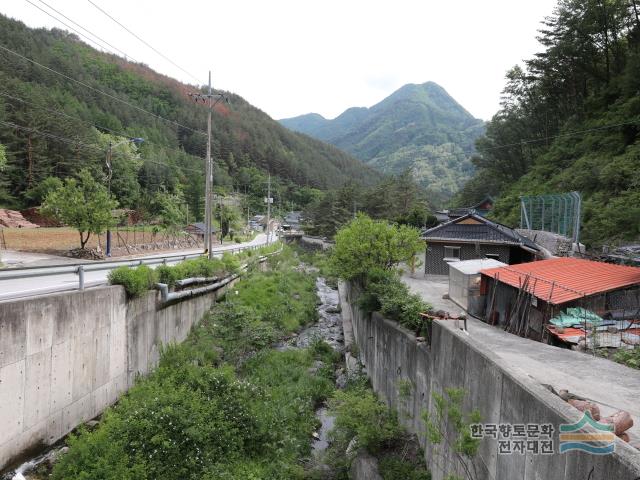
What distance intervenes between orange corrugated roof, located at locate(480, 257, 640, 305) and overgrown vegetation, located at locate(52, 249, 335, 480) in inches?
291

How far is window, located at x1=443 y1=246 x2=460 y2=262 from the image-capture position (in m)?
24.0

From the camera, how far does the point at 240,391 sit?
10.4 m

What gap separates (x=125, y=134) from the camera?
3396 inches

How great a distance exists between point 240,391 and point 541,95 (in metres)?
45.3

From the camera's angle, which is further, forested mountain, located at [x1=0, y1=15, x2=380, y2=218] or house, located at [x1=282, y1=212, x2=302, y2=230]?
house, located at [x1=282, y1=212, x2=302, y2=230]

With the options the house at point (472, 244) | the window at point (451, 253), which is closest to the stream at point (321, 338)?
the house at point (472, 244)

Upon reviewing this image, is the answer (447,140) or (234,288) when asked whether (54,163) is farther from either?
(447,140)

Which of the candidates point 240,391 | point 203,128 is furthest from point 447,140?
point 240,391

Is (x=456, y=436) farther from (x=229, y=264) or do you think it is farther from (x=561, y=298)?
(x=229, y=264)

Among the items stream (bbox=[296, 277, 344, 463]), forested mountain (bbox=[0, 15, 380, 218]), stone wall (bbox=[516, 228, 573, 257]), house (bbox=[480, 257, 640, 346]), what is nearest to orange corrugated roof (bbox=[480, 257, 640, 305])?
house (bbox=[480, 257, 640, 346])

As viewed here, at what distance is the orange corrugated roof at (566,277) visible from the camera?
1080 centimetres

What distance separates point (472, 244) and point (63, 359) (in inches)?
819

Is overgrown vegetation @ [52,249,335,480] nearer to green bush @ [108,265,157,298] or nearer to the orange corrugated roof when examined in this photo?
green bush @ [108,265,157,298]

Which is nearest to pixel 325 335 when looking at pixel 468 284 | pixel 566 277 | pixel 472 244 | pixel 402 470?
pixel 468 284
